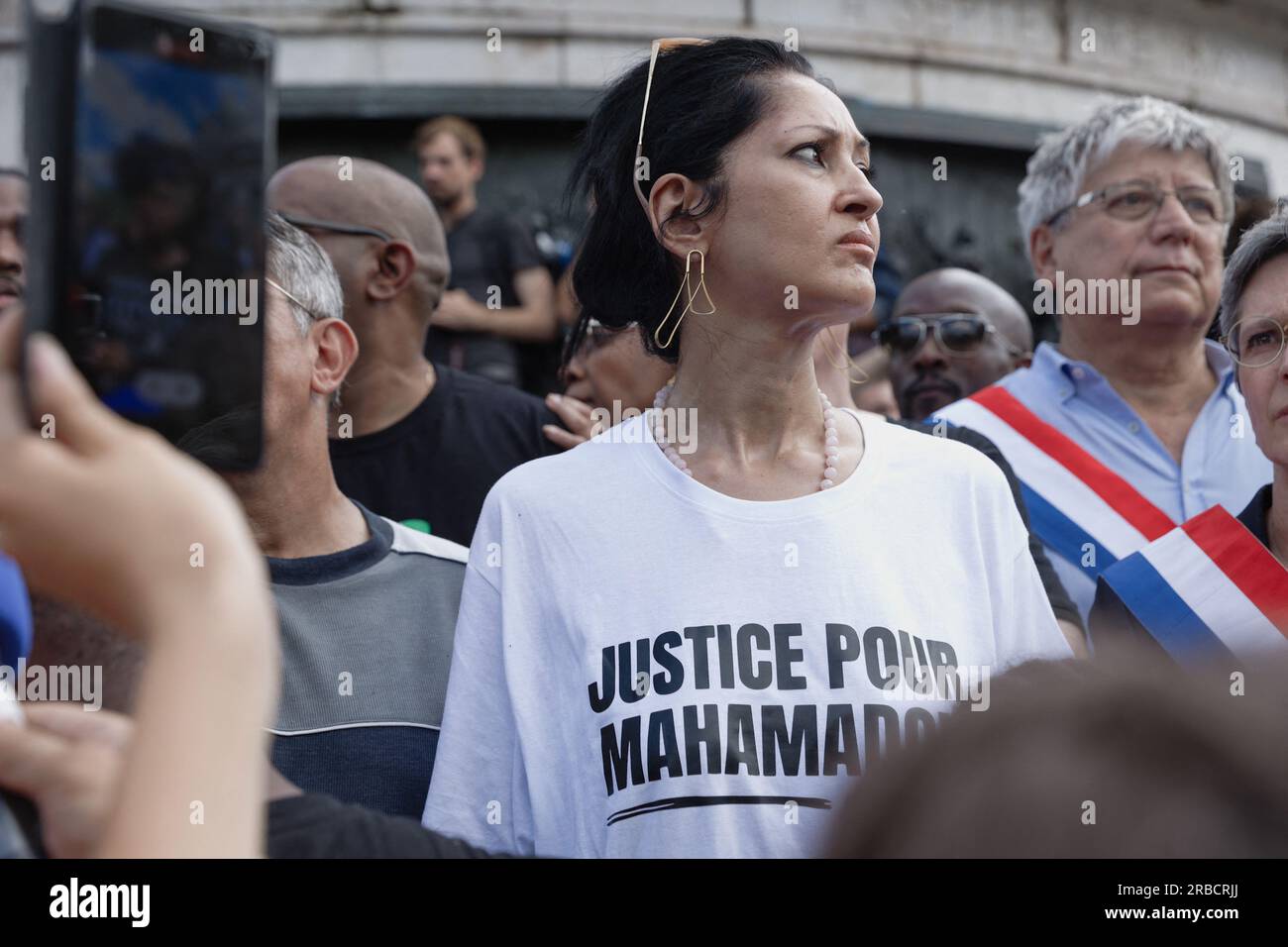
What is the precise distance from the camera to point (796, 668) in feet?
8.41

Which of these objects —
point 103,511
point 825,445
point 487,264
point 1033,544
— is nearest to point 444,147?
point 487,264

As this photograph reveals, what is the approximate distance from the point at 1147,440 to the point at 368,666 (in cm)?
203

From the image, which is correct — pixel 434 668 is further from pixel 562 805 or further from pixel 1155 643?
pixel 1155 643

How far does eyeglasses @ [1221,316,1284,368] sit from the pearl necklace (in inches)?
35.5

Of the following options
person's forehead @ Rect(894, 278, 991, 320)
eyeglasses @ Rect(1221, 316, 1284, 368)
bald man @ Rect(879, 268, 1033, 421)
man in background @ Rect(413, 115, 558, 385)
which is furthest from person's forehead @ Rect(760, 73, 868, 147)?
man in background @ Rect(413, 115, 558, 385)

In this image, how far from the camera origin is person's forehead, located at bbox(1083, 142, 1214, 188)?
425 centimetres

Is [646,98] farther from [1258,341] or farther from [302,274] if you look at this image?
[1258,341]

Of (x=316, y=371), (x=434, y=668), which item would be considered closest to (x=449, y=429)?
(x=316, y=371)

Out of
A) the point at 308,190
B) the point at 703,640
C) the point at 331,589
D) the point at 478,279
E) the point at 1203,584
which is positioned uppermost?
the point at 478,279

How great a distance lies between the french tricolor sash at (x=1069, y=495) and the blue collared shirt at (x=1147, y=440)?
0.17 ft

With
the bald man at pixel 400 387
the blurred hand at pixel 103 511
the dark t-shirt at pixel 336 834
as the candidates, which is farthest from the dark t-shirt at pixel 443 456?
the blurred hand at pixel 103 511

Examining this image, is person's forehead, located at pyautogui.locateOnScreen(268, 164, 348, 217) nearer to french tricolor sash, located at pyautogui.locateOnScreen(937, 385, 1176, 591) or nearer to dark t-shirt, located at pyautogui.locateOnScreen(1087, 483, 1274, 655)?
french tricolor sash, located at pyautogui.locateOnScreen(937, 385, 1176, 591)

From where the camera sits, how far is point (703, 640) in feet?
Answer: 8.52
